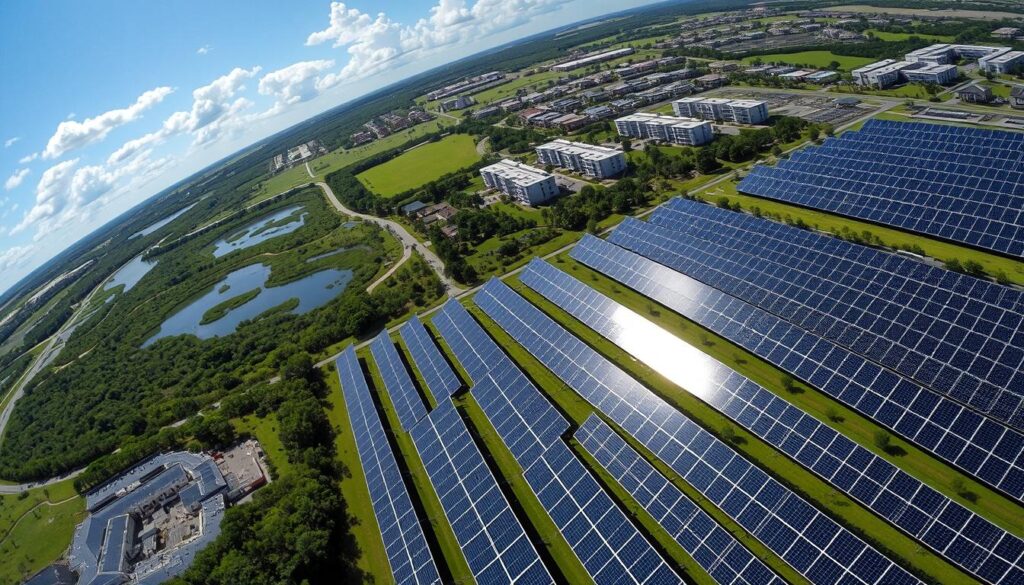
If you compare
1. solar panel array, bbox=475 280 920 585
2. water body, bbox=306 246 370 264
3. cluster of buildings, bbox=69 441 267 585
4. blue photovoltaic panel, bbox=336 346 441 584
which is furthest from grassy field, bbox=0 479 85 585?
water body, bbox=306 246 370 264

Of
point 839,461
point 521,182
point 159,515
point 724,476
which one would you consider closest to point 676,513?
point 724,476

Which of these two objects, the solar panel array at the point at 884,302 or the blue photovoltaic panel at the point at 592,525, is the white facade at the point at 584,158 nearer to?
the solar panel array at the point at 884,302

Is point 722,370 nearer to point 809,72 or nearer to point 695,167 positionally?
point 695,167

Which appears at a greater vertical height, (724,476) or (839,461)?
(724,476)

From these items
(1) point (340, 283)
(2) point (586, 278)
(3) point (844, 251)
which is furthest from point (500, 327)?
(1) point (340, 283)

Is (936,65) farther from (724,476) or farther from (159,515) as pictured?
(159,515)

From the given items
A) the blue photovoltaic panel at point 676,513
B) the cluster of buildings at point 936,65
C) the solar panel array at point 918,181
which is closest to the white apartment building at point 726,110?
the cluster of buildings at point 936,65

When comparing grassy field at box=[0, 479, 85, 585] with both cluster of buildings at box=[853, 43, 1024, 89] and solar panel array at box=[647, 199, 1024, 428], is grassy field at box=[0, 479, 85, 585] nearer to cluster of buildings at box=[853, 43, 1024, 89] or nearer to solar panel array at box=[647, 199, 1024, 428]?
solar panel array at box=[647, 199, 1024, 428]
